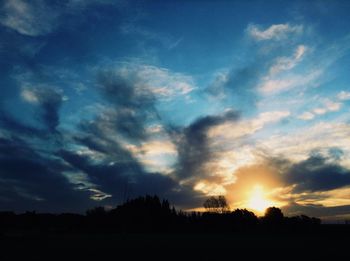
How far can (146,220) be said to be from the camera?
16350cm

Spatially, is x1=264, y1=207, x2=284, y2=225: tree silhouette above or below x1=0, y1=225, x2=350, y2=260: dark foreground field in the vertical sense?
above

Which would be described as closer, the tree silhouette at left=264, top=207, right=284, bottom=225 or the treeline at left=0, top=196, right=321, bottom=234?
the treeline at left=0, top=196, right=321, bottom=234

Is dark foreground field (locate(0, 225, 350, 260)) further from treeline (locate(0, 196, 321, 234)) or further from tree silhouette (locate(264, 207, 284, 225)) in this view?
tree silhouette (locate(264, 207, 284, 225))

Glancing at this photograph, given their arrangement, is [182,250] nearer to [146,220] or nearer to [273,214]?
[146,220]

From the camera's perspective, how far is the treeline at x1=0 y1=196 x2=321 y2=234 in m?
140

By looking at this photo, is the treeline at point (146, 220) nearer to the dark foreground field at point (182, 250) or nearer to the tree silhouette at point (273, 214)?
the tree silhouette at point (273, 214)

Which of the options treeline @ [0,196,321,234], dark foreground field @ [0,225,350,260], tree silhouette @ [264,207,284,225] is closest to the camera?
dark foreground field @ [0,225,350,260]

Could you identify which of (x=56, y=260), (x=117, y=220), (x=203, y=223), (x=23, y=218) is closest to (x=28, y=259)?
(x=56, y=260)

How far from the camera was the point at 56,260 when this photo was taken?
102 feet

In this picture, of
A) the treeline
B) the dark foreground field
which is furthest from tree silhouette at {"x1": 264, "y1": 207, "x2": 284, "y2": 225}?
the dark foreground field

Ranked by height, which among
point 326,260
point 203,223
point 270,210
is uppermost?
point 270,210

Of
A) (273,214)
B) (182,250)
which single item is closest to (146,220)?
(273,214)

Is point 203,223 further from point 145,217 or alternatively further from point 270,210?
point 270,210

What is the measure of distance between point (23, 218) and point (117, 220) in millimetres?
56802
